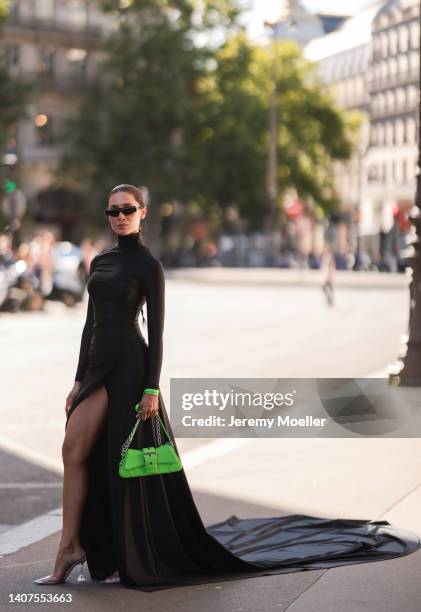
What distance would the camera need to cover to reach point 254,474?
8.75 meters

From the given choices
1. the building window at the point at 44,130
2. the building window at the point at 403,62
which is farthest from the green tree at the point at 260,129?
the building window at the point at 403,62

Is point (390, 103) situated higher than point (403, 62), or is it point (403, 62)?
point (390, 103)

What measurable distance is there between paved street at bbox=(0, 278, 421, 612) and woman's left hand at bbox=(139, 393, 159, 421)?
663 mm

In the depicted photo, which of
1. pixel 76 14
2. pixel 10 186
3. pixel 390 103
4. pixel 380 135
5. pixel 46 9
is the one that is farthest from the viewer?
pixel 380 135

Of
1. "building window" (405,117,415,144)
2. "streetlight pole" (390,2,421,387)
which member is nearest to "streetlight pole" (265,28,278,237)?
"building window" (405,117,415,144)

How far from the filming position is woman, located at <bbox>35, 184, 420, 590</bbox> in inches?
219

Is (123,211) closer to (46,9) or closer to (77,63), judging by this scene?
(46,9)

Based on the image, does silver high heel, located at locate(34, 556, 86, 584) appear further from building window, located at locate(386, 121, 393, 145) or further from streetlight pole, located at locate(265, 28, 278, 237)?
building window, located at locate(386, 121, 393, 145)

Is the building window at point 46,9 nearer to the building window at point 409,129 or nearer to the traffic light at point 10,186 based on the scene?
the building window at point 409,129

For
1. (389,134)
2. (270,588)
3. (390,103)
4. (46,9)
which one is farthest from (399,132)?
(270,588)

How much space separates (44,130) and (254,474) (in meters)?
65.0

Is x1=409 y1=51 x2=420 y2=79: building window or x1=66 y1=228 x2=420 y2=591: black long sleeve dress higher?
x1=409 y1=51 x2=420 y2=79: building window

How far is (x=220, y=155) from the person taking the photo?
2731 inches

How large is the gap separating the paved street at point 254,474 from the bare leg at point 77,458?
0.54 feet
